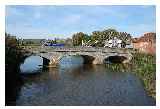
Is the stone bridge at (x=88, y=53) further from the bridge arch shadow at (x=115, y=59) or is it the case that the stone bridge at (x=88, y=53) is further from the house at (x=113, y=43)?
the house at (x=113, y=43)

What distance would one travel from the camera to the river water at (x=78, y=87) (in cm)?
718

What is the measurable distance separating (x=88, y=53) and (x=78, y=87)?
3.82 metres

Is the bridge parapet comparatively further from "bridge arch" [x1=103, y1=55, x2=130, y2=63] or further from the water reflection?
the water reflection

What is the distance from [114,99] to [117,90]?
895 mm

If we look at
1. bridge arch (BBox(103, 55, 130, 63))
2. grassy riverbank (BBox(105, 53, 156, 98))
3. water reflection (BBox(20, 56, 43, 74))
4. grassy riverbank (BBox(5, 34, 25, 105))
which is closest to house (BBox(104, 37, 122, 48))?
bridge arch (BBox(103, 55, 130, 63))

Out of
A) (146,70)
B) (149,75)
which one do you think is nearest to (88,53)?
(146,70)

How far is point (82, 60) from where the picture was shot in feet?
45.0

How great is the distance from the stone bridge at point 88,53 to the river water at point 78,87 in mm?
318

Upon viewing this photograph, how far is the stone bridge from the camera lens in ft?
38.2

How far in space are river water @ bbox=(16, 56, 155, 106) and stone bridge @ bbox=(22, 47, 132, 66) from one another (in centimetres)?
32

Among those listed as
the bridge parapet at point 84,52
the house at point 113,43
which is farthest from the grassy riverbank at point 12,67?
the house at point 113,43

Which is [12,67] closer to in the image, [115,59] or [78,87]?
[78,87]
